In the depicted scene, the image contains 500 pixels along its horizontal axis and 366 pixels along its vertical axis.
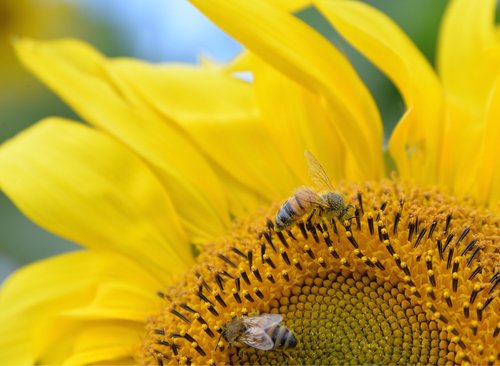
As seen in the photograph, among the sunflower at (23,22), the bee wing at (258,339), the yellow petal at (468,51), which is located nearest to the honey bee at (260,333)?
the bee wing at (258,339)

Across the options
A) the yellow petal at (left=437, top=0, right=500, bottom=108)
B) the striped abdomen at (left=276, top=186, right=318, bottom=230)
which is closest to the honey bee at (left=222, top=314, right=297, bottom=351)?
the striped abdomen at (left=276, top=186, right=318, bottom=230)

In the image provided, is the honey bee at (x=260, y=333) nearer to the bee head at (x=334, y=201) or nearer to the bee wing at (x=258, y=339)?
the bee wing at (x=258, y=339)

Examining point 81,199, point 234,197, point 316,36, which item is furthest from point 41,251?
point 316,36

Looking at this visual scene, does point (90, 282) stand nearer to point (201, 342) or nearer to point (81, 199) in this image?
point (81, 199)

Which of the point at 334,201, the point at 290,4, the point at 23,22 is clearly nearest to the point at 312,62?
the point at 290,4

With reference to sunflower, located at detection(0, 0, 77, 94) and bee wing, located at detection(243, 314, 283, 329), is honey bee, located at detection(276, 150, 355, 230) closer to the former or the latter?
bee wing, located at detection(243, 314, 283, 329)

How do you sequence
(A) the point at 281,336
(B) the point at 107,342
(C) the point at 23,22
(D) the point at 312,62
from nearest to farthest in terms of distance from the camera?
(A) the point at 281,336, (D) the point at 312,62, (B) the point at 107,342, (C) the point at 23,22

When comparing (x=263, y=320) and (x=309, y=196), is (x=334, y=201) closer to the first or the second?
(x=309, y=196)

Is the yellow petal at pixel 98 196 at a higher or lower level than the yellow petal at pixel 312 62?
lower
